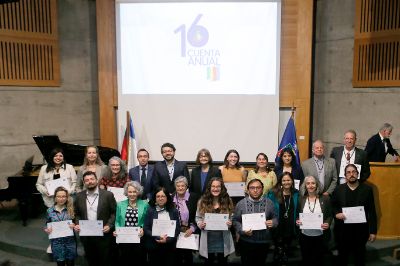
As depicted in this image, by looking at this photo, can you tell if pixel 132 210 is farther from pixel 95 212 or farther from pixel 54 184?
pixel 54 184

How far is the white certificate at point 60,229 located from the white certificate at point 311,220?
96.2 inches

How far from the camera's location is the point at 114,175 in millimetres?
4840

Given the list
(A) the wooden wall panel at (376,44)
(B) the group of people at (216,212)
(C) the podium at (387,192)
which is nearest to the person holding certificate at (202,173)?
(B) the group of people at (216,212)

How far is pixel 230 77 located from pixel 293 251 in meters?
3.79

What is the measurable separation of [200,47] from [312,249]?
187 inches

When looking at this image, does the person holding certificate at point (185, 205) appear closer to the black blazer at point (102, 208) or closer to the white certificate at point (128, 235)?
the white certificate at point (128, 235)

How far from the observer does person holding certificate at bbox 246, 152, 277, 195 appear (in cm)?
488

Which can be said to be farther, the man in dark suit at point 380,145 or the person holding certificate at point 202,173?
the man in dark suit at point 380,145

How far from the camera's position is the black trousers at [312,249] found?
4277mm

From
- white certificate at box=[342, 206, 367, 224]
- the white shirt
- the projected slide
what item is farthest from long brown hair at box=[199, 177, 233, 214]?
the projected slide

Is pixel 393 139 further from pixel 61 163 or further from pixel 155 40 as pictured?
pixel 61 163

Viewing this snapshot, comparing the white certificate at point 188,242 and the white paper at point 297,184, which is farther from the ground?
the white paper at point 297,184

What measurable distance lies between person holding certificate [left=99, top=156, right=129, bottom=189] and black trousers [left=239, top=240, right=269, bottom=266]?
163 cm

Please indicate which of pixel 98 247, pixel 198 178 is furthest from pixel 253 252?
pixel 98 247
